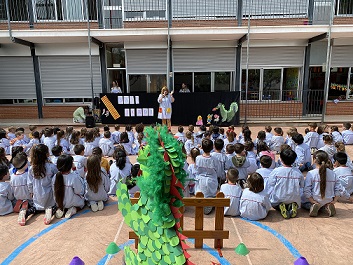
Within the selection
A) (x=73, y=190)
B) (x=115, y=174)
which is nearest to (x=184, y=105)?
(x=115, y=174)

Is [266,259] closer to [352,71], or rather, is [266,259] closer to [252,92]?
[252,92]

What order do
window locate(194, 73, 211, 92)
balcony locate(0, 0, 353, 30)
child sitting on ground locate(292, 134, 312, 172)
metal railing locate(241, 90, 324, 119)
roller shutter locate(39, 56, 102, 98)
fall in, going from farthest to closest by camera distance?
window locate(194, 73, 211, 92)
roller shutter locate(39, 56, 102, 98)
metal railing locate(241, 90, 324, 119)
balcony locate(0, 0, 353, 30)
child sitting on ground locate(292, 134, 312, 172)

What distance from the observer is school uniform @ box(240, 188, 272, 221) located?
459 cm

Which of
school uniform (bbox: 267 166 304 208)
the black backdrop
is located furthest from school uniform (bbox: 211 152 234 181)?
the black backdrop

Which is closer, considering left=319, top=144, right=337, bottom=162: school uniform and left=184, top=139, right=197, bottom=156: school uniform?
left=319, top=144, right=337, bottom=162: school uniform

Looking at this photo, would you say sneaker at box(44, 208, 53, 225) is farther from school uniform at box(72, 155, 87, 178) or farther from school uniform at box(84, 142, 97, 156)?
school uniform at box(84, 142, 97, 156)

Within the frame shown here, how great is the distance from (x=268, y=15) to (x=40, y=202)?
12779 mm

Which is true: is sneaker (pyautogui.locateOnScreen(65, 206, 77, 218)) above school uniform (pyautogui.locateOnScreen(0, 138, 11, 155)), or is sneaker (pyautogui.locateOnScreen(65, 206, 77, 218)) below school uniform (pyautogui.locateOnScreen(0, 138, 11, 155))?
below

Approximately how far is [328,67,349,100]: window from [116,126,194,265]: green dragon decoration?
14.3 metres

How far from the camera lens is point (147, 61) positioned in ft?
46.6

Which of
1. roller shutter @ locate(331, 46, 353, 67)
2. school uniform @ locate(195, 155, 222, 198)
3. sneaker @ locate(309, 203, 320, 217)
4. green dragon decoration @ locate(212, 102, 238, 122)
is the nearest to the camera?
sneaker @ locate(309, 203, 320, 217)

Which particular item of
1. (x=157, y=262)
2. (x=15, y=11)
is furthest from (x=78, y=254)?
(x=15, y=11)

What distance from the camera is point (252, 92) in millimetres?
14422

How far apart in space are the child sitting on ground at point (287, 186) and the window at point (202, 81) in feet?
33.0
